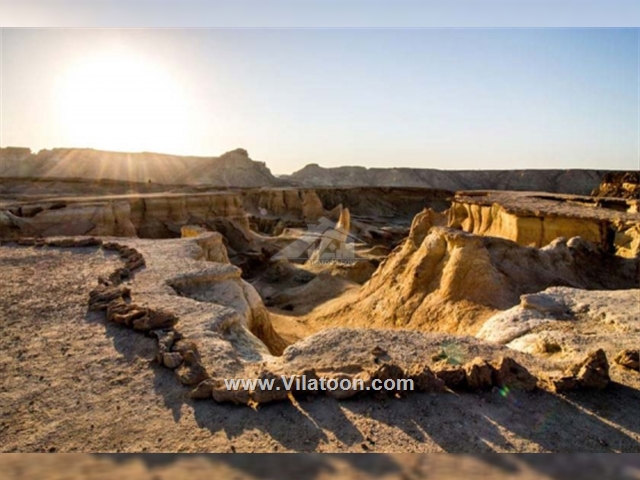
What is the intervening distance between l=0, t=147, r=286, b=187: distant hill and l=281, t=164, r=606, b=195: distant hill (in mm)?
10353

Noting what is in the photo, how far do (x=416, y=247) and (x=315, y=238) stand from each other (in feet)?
40.4

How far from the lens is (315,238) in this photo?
86.8 ft

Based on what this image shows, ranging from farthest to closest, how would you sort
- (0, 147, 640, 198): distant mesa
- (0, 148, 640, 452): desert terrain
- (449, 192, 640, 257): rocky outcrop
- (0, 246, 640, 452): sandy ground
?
(0, 147, 640, 198): distant mesa → (449, 192, 640, 257): rocky outcrop → (0, 148, 640, 452): desert terrain → (0, 246, 640, 452): sandy ground

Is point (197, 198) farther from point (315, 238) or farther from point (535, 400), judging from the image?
point (535, 400)

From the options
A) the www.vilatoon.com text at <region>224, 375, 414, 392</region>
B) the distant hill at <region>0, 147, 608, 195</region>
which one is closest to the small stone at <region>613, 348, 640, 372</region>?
the www.vilatoon.com text at <region>224, 375, 414, 392</region>

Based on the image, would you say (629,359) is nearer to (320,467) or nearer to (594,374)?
(594,374)

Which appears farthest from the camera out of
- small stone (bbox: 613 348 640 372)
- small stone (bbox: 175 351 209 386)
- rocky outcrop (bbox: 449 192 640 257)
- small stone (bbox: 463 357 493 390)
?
rocky outcrop (bbox: 449 192 640 257)

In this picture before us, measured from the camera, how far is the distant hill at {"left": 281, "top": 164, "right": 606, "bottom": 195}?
219 feet

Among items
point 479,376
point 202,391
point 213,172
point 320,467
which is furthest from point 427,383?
point 213,172

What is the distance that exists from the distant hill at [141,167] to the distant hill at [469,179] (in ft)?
34.0

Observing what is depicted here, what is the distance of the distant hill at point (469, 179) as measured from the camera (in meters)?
66.9

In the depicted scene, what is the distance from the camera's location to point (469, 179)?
74.6m

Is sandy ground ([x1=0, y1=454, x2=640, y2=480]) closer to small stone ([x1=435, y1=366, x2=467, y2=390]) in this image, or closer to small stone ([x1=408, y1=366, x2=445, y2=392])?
small stone ([x1=408, y1=366, x2=445, y2=392])

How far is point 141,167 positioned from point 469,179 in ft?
175
